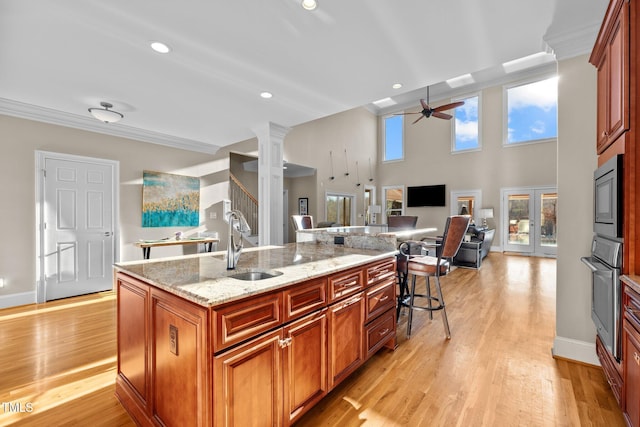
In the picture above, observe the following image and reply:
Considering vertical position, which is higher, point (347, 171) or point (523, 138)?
point (523, 138)

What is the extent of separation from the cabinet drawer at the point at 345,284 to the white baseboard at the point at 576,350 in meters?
1.75

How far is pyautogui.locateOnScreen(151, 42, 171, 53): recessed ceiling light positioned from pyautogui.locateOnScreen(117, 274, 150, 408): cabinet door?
5.87ft

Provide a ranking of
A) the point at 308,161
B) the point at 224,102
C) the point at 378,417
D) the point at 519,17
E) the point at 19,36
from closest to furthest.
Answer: the point at 378,417, the point at 519,17, the point at 19,36, the point at 224,102, the point at 308,161

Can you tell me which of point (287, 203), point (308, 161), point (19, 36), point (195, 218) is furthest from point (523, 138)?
point (19, 36)

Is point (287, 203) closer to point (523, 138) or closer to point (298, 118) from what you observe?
point (298, 118)

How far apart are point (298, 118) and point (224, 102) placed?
102 cm

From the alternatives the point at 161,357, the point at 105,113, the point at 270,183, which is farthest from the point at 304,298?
the point at 105,113

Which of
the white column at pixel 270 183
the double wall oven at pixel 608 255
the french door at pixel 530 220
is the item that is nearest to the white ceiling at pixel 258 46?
the white column at pixel 270 183

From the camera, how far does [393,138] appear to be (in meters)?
10.8

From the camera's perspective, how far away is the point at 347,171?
9555 millimetres

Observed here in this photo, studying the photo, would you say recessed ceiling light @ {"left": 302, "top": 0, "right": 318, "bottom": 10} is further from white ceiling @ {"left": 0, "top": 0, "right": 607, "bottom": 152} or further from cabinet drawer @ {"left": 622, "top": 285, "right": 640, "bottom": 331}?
cabinet drawer @ {"left": 622, "top": 285, "right": 640, "bottom": 331}

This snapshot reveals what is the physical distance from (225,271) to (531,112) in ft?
32.7

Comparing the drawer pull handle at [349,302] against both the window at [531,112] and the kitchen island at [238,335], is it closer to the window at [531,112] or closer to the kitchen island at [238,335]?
the kitchen island at [238,335]

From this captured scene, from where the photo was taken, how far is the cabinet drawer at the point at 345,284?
1722 mm
